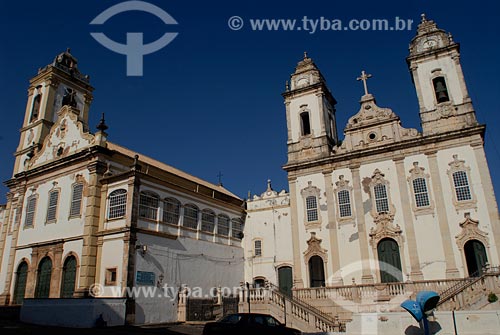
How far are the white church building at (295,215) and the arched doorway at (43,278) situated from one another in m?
0.09

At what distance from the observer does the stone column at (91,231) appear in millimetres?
22250

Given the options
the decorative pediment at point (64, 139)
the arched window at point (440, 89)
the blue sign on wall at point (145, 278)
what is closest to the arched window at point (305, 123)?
the arched window at point (440, 89)

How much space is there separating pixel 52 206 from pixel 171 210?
A: 26.5 feet

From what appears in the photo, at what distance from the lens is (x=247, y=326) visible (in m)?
14.6

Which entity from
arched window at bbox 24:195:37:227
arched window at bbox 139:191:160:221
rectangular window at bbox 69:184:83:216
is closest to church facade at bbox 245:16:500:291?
arched window at bbox 139:191:160:221

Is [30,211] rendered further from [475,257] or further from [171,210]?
[475,257]

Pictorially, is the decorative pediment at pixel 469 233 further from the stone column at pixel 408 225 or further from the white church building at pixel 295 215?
the stone column at pixel 408 225

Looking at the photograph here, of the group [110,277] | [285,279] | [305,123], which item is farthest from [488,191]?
[110,277]

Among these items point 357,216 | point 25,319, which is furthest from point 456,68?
point 25,319

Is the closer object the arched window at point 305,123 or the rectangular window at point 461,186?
the rectangular window at point 461,186

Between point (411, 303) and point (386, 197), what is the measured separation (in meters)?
12.0

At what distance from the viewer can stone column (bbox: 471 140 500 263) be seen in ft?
69.8

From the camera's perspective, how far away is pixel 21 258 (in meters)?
26.9

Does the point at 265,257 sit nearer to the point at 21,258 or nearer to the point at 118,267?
the point at 118,267
